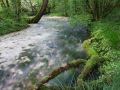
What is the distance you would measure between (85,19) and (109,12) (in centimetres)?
131

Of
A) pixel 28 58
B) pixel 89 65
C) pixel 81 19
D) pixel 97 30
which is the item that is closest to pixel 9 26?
pixel 81 19

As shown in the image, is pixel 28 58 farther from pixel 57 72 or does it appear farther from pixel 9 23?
pixel 9 23

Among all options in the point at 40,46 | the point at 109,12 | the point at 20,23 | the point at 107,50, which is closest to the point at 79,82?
the point at 107,50

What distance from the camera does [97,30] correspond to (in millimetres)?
11789

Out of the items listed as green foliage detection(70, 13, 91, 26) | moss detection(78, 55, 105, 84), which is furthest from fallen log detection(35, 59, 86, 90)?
green foliage detection(70, 13, 91, 26)

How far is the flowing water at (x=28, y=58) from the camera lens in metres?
7.11

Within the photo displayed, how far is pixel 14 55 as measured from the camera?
9719 millimetres

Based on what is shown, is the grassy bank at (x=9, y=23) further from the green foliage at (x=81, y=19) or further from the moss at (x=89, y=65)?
the moss at (x=89, y=65)

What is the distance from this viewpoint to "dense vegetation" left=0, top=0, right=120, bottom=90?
211 inches

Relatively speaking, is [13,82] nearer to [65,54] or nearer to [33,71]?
[33,71]

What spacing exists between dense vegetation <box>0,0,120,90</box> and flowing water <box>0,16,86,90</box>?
0.78 m

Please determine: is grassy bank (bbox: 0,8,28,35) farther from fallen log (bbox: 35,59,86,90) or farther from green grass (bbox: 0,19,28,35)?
fallen log (bbox: 35,59,86,90)

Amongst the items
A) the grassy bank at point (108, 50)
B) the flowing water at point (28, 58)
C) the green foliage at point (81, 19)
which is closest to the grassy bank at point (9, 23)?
the flowing water at point (28, 58)

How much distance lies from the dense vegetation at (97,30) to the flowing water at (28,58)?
0.78 m
